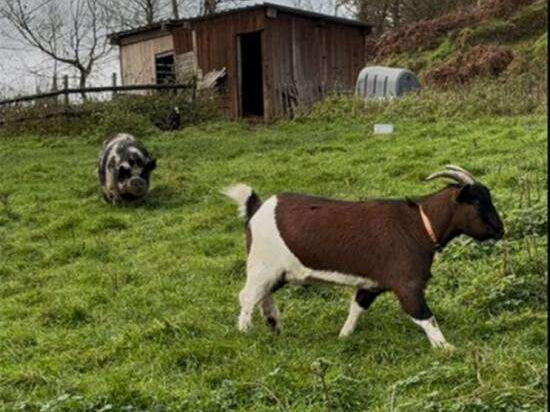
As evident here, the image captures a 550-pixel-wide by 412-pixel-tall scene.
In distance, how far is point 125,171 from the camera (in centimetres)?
1212

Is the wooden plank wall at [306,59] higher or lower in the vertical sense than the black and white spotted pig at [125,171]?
higher

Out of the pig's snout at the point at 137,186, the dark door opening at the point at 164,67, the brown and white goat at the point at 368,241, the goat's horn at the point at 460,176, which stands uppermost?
the dark door opening at the point at 164,67

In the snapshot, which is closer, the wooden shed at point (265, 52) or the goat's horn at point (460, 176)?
the goat's horn at point (460, 176)

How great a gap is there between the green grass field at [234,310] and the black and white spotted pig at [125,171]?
0.91ft

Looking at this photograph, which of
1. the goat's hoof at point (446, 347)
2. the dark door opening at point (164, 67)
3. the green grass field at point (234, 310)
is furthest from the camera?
the dark door opening at point (164, 67)

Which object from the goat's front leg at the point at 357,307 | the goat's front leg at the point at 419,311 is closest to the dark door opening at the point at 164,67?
the goat's front leg at the point at 357,307

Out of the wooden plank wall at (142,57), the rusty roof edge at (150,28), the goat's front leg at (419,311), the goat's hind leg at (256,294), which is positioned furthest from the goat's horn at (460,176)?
the wooden plank wall at (142,57)

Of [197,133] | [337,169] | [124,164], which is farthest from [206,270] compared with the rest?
[197,133]

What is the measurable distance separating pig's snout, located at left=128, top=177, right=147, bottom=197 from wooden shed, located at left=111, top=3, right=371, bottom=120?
12.5 meters

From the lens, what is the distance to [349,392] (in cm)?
487

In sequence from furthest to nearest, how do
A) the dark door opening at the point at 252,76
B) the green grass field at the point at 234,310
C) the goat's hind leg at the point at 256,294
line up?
the dark door opening at the point at 252,76, the goat's hind leg at the point at 256,294, the green grass field at the point at 234,310

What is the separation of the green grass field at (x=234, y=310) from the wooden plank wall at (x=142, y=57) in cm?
1517

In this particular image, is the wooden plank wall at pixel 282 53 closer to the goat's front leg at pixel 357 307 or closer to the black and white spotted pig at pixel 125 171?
the black and white spotted pig at pixel 125 171

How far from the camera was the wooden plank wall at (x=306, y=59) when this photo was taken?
2462 centimetres
